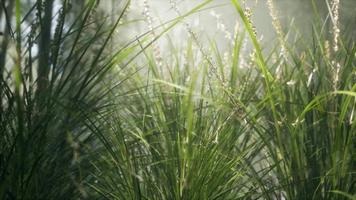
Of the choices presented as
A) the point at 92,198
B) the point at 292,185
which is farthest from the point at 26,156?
the point at 292,185

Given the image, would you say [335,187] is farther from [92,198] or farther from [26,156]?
[26,156]

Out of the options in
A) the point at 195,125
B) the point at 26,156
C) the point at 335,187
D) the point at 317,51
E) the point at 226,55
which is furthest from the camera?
the point at 226,55

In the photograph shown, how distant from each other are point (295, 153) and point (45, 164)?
581 mm

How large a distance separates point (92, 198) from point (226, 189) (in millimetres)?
327

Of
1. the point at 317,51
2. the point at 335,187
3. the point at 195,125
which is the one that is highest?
the point at 317,51

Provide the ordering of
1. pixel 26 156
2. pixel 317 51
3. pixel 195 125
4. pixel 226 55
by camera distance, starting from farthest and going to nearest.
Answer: pixel 226 55 < pixel 317 51 < pixel 195 125 < pixel 26 156

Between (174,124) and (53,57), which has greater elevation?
(53,57)

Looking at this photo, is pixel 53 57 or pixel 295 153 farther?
pixel 295 153

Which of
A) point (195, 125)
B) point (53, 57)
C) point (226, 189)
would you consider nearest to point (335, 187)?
point (226, 189)

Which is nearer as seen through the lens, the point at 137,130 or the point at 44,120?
the point at 44,120

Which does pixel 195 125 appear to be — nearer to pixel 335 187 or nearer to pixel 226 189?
pixel 226 189

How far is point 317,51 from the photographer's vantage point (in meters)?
1.68

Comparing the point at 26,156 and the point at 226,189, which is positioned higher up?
the point at 26,156

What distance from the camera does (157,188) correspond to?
1.37 meters
